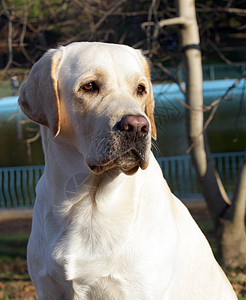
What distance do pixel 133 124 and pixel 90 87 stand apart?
1.11ft

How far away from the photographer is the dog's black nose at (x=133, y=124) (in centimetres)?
201

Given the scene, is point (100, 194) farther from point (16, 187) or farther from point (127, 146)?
point (16, 187)

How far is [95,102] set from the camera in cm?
220

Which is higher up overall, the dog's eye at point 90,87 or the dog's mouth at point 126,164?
the dog's eye at point 90,87

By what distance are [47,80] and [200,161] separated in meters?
4.29

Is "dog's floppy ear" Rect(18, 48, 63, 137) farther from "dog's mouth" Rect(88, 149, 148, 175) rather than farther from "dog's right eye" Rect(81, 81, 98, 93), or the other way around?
"dog's mouth" Rect(88, 149, 148, 175)

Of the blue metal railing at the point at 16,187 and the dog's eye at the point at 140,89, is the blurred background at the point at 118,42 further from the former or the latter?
the dog's eye at the point at 140,89

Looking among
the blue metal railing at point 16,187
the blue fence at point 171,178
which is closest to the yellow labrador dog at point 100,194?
the blue fence at point 171,178

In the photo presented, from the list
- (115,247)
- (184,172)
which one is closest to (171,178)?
(184,172)

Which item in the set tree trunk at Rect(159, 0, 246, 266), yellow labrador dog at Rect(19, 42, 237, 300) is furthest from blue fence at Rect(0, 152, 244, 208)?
yellow labrador dog at Rect(19, 42, 237, 300)

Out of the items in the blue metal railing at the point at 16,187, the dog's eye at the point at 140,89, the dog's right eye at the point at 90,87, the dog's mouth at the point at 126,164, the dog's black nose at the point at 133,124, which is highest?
the dog's right eye at the point at 90,87

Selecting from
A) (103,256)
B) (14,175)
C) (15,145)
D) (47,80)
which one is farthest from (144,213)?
(15,145)

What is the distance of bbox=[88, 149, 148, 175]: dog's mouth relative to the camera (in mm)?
2121

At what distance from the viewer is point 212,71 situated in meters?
26.8
